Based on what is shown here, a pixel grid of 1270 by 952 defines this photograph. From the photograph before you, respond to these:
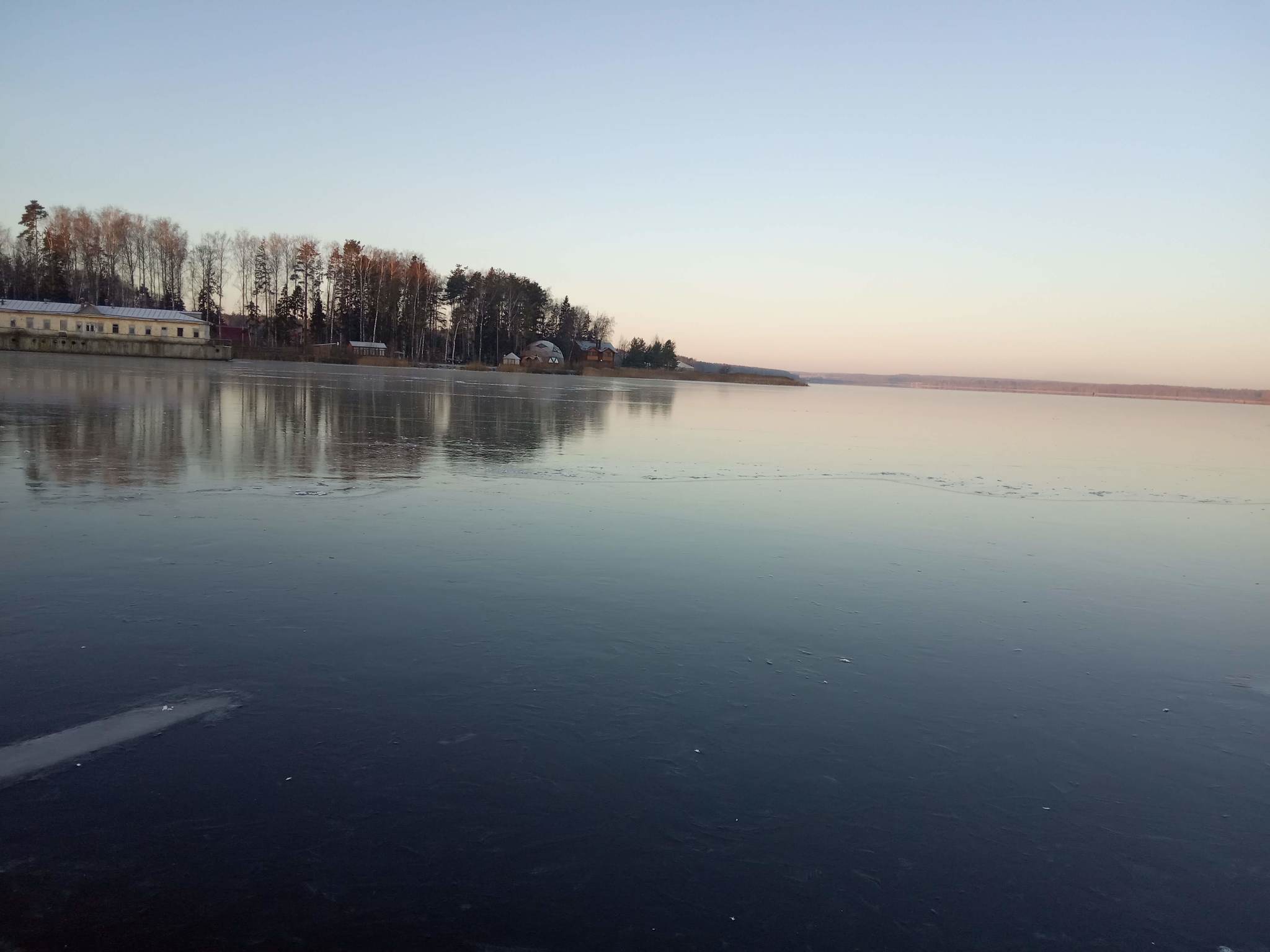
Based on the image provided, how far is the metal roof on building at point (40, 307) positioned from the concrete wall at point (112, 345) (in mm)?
1894

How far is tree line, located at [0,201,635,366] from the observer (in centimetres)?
8212

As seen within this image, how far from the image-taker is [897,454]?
64.9ft

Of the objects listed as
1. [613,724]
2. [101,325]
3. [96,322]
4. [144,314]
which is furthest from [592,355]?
[613,724]

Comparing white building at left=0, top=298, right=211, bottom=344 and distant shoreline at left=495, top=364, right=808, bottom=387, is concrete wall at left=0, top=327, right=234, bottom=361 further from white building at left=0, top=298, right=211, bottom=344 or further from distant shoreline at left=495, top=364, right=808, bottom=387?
distant shoreline at left=495, top=364, right=808, bottom=387

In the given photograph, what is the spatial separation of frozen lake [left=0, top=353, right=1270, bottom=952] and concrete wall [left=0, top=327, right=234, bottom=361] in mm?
64772

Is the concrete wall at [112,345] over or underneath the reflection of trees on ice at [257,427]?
over

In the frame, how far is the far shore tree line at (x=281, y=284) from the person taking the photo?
269 ft

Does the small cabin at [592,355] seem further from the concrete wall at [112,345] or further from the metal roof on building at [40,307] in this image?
the metal roof on building at [40,307]

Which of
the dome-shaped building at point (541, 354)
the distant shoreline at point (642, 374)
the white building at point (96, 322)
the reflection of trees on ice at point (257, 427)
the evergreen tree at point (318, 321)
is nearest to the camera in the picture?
the reflection of trees on ice at point (257, 427)

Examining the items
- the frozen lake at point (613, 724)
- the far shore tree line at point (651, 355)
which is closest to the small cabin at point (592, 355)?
the far shore tree line at point (651, 355)

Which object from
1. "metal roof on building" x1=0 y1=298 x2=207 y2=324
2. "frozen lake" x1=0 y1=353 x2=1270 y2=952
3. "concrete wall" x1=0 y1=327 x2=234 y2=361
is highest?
"metal roof on building" x1=0 y1=298 x2=207 y2=324

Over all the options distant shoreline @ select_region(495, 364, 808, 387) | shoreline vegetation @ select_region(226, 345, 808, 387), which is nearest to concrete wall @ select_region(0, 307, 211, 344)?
shoreline vegetation @ select_region(226, 345, 808, 387)

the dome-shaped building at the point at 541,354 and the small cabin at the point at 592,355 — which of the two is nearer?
the dome-shaped building at the point at 541,354

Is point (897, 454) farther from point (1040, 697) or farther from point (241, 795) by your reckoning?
point (241, 795)
